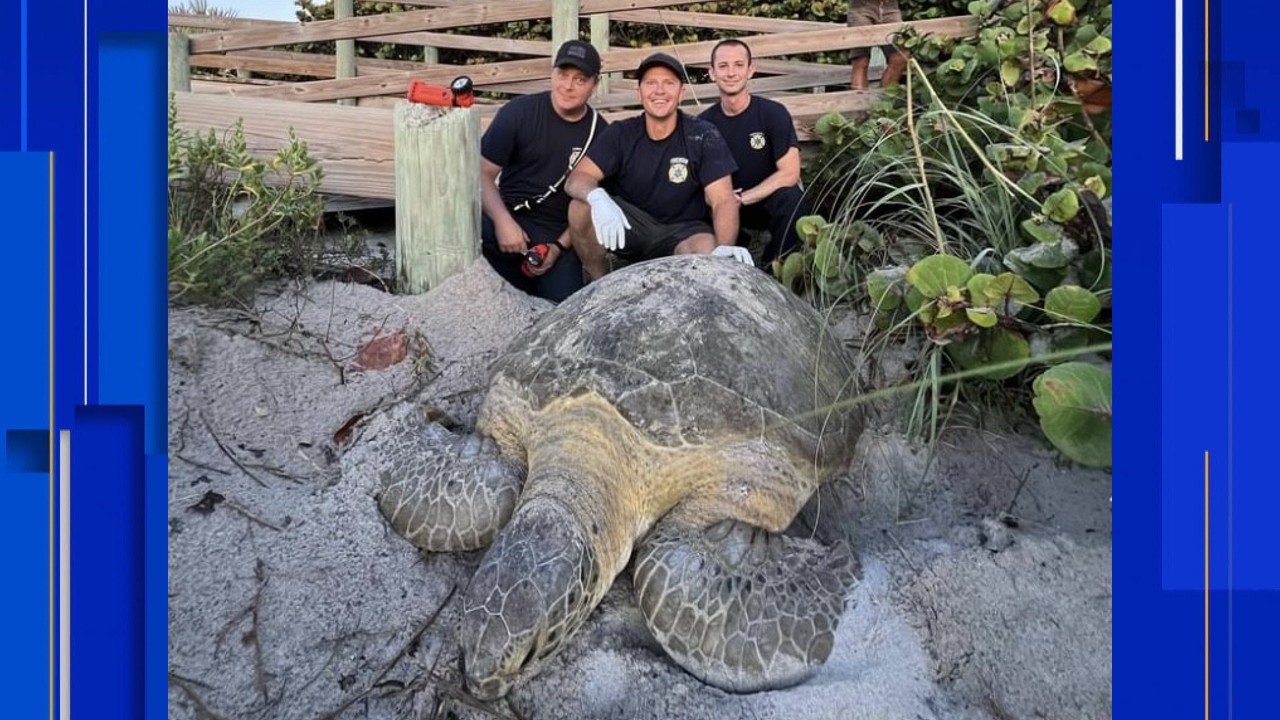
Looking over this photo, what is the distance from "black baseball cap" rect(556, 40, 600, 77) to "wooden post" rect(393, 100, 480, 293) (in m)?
0.91

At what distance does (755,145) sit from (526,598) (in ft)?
9.44

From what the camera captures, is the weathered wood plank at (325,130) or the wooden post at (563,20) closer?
the weathered wood plank at (325,130)

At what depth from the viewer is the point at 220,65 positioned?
609cm

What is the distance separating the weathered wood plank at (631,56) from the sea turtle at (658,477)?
8.68 feet

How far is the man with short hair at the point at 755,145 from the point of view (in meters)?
3.92

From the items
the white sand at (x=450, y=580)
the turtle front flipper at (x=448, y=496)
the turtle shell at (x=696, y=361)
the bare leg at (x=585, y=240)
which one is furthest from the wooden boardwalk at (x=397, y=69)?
the turtle front flipper at (x=448, y=496)

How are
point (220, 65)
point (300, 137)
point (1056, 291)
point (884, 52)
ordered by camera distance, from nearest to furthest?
1. point (1056, 291)
2. point (300, 137)
3. point (884, 52)
4. point (220, 65)

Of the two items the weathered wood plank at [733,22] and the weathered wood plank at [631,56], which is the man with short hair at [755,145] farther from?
the weathered wood plank at [733,22]

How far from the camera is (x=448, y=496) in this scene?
2088 mm

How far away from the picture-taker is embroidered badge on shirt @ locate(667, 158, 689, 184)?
12.0 ft
